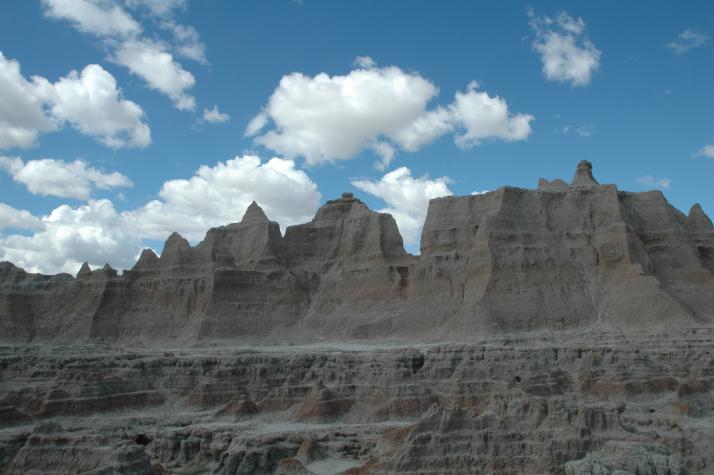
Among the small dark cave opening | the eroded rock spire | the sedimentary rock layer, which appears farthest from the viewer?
the eroded rock spire

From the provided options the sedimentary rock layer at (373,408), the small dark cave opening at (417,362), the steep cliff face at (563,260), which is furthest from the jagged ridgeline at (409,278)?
the small dark cave opening at (417,362)

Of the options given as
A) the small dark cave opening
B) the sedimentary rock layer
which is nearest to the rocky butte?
the sedimentary rock layer

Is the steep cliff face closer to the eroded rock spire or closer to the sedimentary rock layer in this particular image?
the eroded rock spire

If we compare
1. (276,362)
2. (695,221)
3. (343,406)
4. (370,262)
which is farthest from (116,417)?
(695,221)

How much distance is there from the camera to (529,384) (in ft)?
163

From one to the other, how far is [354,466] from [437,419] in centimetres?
786

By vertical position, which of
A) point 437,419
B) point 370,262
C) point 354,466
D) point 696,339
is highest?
point 370,262

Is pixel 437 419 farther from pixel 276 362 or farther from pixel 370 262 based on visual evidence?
pixel 370 262

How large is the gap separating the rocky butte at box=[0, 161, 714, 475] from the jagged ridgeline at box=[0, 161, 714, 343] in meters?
0.22

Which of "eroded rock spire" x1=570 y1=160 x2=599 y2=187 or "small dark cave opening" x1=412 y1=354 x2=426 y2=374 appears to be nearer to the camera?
"small dark cave opening" x1=412 y1=354 x2=426 y2=374

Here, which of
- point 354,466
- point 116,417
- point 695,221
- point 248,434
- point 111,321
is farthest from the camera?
point 111,321

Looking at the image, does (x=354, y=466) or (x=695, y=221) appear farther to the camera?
(x=695, y=221)

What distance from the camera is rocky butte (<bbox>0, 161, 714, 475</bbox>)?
1359 inches

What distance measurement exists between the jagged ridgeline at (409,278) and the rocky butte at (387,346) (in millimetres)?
222
